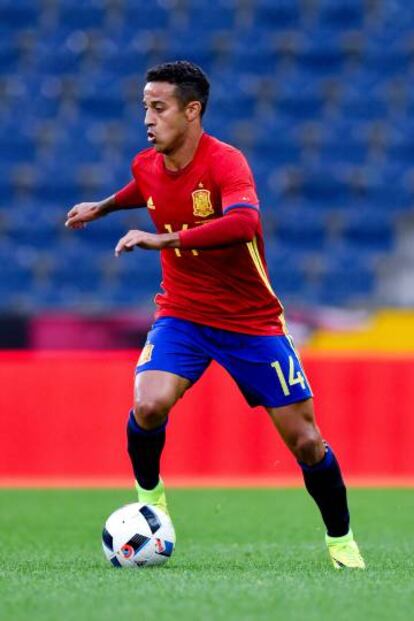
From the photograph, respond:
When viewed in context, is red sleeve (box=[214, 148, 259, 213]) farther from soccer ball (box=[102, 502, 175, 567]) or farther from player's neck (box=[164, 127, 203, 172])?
soccer ball (box=[102, 502, 175, 567])

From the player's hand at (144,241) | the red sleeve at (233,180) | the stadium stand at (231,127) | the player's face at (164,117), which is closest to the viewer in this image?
the player's hand at (144,241)

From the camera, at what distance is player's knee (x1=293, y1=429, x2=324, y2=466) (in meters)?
5.96

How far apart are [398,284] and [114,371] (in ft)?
14.4

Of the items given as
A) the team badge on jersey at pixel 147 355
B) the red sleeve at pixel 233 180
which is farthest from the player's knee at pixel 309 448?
the red sleeve at pixel 233 180

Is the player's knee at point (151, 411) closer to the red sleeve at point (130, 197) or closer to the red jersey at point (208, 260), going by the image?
the red jersey at point (208, 260)

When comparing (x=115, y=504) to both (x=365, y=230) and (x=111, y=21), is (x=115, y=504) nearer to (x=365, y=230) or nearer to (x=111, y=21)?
(x=365, y=230)

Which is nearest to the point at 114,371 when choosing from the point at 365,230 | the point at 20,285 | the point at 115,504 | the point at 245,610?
the point at 115,504

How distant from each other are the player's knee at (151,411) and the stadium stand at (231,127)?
7.18 m

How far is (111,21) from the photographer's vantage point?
57.9 ft

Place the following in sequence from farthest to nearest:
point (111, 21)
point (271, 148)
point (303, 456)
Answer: point (111, 21) < point (271, 148) < point (303, 456)

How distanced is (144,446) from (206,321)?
0.61m

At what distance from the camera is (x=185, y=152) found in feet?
20.0

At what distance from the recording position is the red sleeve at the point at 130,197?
21.2 ft

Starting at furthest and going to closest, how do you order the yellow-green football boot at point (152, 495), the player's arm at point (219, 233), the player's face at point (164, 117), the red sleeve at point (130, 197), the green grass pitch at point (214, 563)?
the red sleeve at point (130, 197) < the yellow-green football boot at point (152, 495) < the player's face at point (164, 117) < the player's arm at point (219, 233) < the green grass pitch at point (214, 563)
